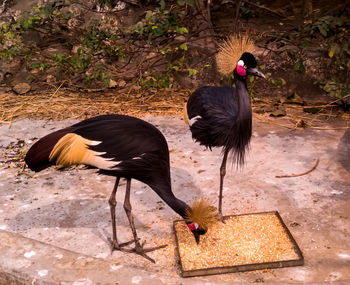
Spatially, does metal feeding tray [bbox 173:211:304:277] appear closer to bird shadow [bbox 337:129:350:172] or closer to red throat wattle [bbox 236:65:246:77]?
red throat wattle [bbox 236:65:246:77]

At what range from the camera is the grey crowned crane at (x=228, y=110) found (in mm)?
3043

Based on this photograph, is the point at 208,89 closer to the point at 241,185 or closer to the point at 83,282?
the point at 241,185

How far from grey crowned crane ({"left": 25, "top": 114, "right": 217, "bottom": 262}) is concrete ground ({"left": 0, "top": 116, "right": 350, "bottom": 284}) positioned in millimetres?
410

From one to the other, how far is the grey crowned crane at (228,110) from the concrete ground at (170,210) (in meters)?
0.59

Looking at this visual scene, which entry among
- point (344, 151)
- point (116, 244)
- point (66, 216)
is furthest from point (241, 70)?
Result: point (344, 151)

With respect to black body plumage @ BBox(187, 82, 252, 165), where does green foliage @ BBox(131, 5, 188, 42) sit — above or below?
above

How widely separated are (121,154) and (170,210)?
0.96 m

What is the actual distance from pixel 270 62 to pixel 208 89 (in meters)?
2.60

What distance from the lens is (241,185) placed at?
3.90m

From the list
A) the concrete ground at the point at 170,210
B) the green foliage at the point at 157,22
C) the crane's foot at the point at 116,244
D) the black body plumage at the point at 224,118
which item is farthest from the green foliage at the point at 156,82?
the crane's foot at the point at 116,244

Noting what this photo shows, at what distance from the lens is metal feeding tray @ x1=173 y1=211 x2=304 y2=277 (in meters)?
2.80

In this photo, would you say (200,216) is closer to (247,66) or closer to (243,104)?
(243,104)

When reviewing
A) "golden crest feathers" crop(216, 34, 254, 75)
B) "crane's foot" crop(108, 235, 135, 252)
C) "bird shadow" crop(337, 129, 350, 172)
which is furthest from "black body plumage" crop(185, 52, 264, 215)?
"bird shadow" crop(337, 129, 350, 172)

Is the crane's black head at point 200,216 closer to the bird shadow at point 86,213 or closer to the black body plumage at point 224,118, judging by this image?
the black body plumage at point 224,118
